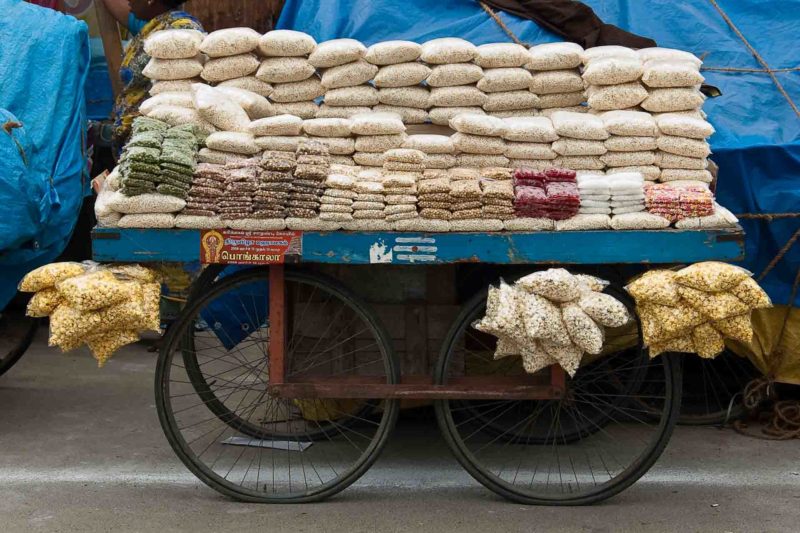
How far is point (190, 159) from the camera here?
13.6 ft

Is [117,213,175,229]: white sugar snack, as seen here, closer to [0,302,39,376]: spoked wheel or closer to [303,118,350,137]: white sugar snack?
[303,118,350,137]: white sugar snack

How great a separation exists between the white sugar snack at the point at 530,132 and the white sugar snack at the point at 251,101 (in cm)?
110

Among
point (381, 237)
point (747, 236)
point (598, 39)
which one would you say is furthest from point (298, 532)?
point (598, 39)

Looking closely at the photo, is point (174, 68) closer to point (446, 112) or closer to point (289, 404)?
point (446, 112)

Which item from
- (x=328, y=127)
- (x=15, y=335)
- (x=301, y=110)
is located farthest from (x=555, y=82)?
(x=15, y=335)

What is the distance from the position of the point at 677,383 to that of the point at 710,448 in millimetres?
1022

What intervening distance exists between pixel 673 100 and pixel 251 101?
184 centimetres

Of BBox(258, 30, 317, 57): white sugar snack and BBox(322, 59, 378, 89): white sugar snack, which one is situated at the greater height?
BBox(258, 30, 317, 57): white sugar snack

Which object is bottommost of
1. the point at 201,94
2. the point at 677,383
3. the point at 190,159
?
the point at 677,383

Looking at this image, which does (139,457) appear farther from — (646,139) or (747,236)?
(747,236)

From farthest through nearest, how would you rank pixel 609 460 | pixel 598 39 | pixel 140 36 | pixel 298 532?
pixel 140 36 < pixel 598 39 < pixel 609 460 < pixel 298 532

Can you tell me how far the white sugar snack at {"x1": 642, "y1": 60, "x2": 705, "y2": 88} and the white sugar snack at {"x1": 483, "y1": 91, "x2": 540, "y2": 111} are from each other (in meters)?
0.53

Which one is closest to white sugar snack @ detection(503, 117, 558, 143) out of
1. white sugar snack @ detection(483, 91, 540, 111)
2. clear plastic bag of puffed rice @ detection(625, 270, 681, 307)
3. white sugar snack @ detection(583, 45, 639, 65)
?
white sugar snack @ detection(483, 91, 540, 111)

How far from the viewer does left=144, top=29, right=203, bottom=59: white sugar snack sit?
4535 millimetres
